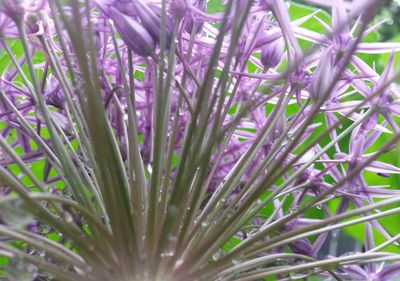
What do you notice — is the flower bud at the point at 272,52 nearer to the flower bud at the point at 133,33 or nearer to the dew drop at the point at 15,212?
the flower bud at the point at 133,33

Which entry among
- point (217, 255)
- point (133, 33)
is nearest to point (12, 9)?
point (133, 33)

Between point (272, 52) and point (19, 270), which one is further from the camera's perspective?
point (272, 52)

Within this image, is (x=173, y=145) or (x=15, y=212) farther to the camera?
(x=173, y=145)

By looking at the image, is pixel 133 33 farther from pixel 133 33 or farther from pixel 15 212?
pixel 15 212

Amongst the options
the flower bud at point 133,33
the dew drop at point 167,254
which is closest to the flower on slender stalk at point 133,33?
the flower bud at point 133,33

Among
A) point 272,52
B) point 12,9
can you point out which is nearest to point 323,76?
point 272,52

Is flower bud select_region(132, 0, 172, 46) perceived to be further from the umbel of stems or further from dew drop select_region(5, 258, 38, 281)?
dew drop select_region(5, 258, 38, 281)

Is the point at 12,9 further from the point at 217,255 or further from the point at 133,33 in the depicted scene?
the point at 217,255
